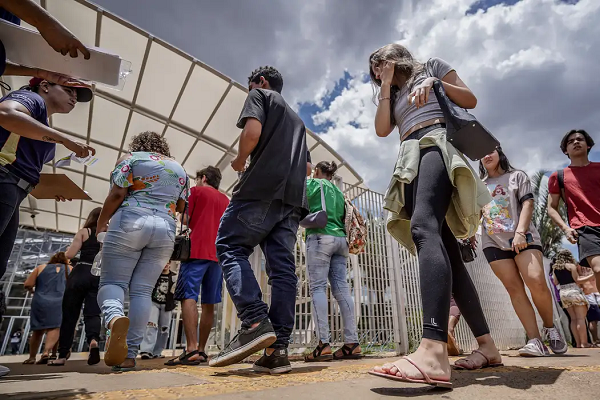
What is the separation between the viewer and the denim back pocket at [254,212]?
2.12 metres

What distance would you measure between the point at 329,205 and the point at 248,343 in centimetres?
220

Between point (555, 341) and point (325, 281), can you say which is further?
point (325, 281)

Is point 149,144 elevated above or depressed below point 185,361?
above

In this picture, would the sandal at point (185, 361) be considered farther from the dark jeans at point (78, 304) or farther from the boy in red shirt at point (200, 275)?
the dark jeans at point (78, 304)

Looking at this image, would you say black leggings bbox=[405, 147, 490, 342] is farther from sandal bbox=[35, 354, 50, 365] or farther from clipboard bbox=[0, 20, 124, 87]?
sandal bbox=[35, 354, 50, 365]

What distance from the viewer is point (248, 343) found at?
179 cm

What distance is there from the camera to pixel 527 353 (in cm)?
273

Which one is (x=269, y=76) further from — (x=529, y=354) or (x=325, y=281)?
(x=529, y=354)

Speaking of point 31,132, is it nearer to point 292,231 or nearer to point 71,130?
point 292,231

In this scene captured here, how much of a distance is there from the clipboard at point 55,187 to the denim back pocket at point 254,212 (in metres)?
1.77

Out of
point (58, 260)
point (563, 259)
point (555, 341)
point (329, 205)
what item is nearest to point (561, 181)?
point (555, 341)

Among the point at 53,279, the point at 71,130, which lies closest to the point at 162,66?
the point at 71,130

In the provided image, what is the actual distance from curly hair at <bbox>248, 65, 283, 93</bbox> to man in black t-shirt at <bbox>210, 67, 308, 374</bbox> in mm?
288

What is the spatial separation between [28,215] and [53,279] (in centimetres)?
797
